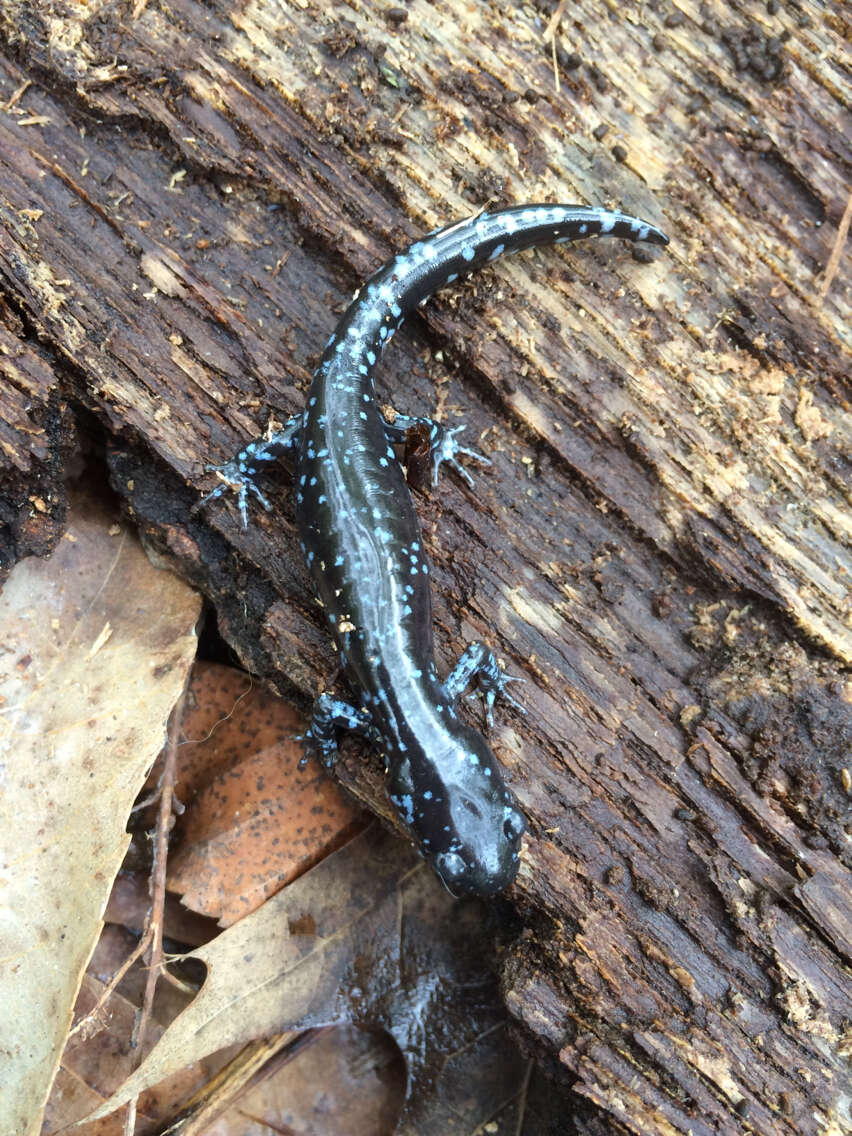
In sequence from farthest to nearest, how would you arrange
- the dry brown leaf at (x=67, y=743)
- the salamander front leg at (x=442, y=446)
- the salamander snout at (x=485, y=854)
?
1. the salamander front leg at (x=442, y=446)
2. the salamander snout at (x=485, y=854)
3. the dry brown leaf at (x=67, y=743)

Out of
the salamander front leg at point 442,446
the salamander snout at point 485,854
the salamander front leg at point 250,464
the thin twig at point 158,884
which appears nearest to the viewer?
the salamander snout at point 485,854

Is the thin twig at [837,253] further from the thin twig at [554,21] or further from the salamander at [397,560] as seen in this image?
the thin twig at [554,21]

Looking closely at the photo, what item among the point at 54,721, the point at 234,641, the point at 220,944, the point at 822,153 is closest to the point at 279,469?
the point at 234,641

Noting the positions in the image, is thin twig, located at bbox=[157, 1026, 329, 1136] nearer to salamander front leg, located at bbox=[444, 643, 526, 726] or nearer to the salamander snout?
the salamander snout

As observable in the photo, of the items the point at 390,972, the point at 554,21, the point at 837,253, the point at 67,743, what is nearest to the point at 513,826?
the point at 390,972

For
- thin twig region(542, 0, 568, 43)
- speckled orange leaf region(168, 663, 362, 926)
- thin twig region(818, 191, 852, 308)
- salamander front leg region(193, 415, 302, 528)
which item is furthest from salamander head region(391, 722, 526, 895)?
thin twig region(542, 0, 568, 43)

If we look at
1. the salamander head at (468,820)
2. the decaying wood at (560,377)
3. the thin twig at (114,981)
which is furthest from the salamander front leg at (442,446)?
the thin twig at (114,981)

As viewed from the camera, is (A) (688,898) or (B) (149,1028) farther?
(B) (149,1028)

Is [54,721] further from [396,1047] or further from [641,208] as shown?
[641,208]
